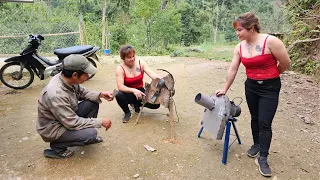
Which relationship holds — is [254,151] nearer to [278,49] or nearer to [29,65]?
[278,49]

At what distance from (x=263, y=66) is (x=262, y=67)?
0.01 metres

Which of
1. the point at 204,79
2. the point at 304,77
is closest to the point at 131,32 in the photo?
the point at 204,79

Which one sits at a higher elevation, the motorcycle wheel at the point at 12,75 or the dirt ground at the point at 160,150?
the motorcycle wheel at the point at 12,75

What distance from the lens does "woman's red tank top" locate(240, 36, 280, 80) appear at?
2.20m

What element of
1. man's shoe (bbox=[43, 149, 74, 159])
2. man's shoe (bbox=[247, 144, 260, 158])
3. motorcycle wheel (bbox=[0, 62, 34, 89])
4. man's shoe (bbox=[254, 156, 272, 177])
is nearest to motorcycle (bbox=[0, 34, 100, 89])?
motorcycle wheel (bbox=[0, 62, 34, 89])

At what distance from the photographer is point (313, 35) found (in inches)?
265

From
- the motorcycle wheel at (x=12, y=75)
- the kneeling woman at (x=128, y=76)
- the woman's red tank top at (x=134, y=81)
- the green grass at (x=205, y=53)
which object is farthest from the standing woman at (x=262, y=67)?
the green grass at (x=205, y=53)

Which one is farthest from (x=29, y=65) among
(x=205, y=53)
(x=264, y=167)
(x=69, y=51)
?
(x=205, y=53)

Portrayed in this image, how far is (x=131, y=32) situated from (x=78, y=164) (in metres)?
13.0

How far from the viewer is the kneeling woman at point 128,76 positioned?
3258 millimetres

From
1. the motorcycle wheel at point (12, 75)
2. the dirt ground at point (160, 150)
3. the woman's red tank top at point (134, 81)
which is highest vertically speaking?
the woman's red tank top at point (134, 81)

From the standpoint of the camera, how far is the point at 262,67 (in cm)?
225

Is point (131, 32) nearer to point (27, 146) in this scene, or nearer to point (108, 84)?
point (108, 84)

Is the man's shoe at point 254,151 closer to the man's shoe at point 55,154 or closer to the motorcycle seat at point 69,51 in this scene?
the man's shoe at point 55,154
